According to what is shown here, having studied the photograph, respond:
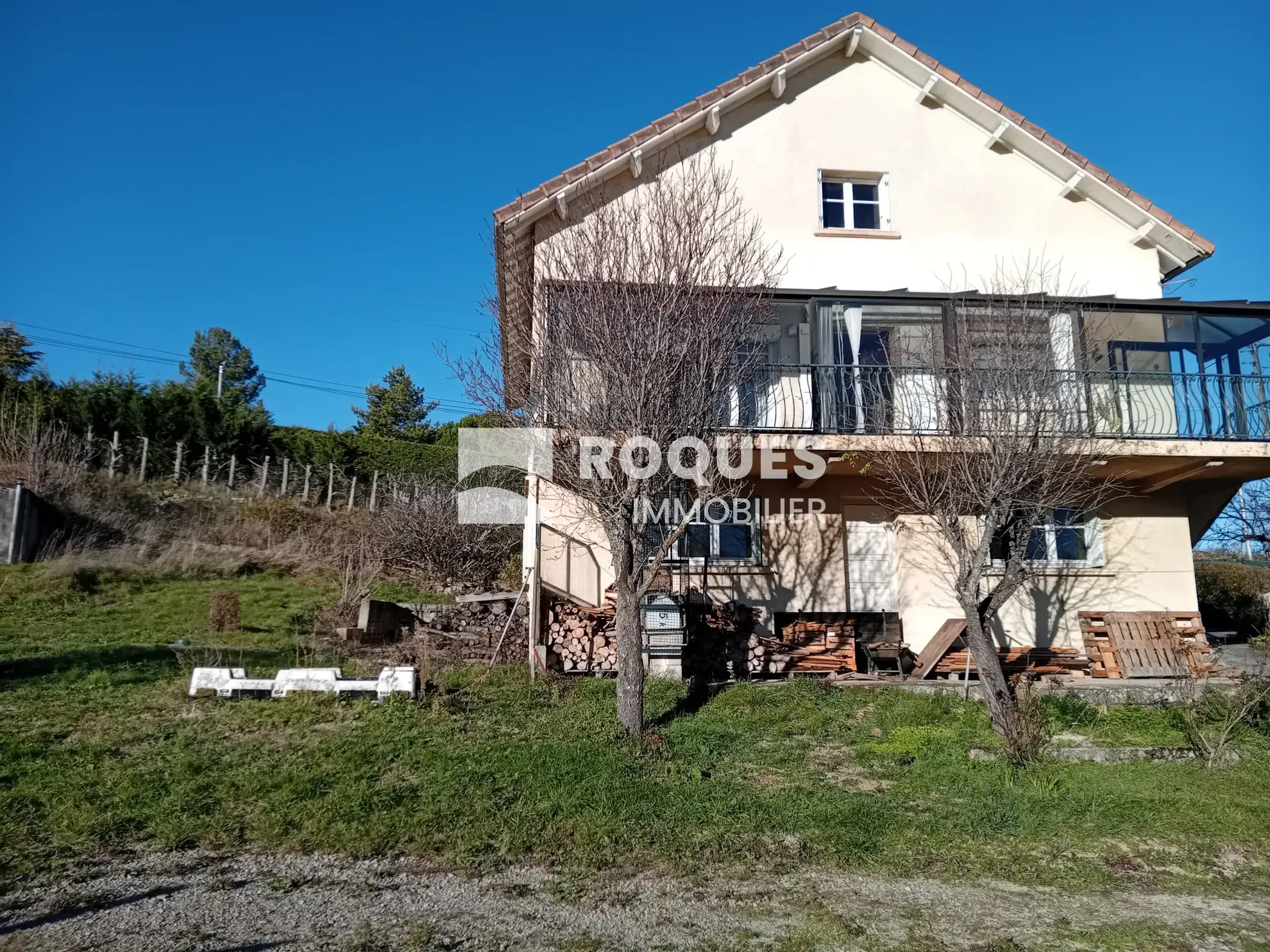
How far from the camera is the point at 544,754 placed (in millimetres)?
7484

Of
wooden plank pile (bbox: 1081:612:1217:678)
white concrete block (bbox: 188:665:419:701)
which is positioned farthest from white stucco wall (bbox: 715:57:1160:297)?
white concrete block (bbox: 188:665:419:701)

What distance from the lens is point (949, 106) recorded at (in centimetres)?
1380

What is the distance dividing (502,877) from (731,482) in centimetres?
564

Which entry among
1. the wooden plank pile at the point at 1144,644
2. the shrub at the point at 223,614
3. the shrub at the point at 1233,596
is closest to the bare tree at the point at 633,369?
the shrub at the point at 223,614

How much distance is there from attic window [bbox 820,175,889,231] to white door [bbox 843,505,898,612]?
4.59 m

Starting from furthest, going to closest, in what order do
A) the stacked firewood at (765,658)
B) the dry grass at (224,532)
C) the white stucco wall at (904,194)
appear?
the dry grass at (224,532) < the white stucco wall at (904,194) < the stacked firewood at (765,658)

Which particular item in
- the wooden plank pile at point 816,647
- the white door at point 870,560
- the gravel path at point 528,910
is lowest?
the gravel path at point 528,910

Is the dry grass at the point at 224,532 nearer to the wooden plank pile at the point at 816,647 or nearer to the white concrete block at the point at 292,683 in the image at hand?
the white concrete block at the point at 292,683

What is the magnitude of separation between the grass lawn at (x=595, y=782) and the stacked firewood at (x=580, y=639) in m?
0.55

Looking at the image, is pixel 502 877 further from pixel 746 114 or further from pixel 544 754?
pixel 746 114

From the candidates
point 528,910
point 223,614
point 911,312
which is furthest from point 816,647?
point 223,614

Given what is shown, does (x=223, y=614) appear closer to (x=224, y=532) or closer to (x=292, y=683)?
(x=292, y=683)

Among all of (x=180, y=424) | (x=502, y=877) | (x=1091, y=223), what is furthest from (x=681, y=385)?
(x=180, y=424)

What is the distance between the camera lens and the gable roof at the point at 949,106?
12.6 meters
